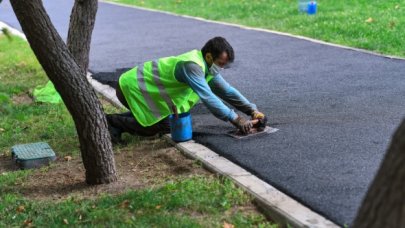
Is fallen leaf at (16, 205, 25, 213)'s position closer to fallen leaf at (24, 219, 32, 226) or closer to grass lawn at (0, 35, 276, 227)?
grass lawn at (0, 35, 276, 227)

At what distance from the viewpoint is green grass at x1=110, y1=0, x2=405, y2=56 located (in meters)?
11.2

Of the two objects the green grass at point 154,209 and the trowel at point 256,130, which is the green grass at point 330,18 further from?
the green grass at point 154,209

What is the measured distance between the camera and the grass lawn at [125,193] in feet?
14.4

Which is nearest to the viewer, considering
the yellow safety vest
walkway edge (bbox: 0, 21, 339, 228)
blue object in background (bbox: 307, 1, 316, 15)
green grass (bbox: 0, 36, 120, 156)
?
walkway edge (bbox: 0, 21, 339, 228)

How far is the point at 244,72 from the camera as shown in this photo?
380 inches

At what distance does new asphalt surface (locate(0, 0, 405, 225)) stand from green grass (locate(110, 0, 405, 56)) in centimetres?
59

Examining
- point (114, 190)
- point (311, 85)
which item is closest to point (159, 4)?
point (311, 85)

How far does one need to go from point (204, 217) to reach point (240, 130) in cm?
180

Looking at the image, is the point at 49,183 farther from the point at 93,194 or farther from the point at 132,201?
the point at 132,201

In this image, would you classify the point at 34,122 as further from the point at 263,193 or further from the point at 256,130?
the point at 263,193

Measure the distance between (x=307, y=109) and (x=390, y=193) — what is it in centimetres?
454

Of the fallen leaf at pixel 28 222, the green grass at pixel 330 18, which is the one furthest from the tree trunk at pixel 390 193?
the green grass at pixel 330 18

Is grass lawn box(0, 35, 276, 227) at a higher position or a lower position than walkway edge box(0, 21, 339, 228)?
lower

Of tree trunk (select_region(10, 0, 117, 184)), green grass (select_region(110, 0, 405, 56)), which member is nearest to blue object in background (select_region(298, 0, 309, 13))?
green grass (select_region(110, 0, 405, 56))
